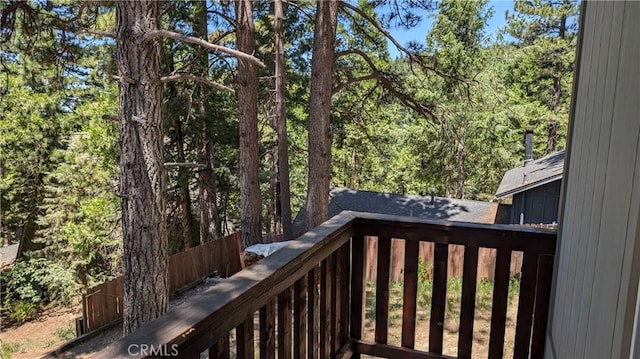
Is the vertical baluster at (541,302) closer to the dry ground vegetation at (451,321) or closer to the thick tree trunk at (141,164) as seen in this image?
the dry ground vegetation at (451,321)

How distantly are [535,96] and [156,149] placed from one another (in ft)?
50.7

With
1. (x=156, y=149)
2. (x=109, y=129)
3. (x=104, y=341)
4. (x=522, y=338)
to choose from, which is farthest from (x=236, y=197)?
(x=522, y=338)

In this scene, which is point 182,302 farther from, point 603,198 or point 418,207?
point 418,207

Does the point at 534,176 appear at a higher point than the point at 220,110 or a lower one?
lower

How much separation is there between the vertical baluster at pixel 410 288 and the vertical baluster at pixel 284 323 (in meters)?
0.82

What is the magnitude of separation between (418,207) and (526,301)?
10964 mm

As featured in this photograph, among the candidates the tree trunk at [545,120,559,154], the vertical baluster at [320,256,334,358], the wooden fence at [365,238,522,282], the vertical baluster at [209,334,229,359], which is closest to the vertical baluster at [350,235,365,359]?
the vertical baluster at [320,256,334,358]

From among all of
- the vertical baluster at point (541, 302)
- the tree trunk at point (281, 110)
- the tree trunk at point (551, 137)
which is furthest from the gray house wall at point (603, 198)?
the tree trunk at point (551, 137)

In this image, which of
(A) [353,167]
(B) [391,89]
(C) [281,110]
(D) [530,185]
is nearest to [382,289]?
(B) [391,89]

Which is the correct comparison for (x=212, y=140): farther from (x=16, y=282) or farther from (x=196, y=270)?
(x=16, y=282)

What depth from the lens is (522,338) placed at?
1.92 metres

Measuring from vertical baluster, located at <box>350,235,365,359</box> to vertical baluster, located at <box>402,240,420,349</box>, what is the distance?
0.72 ft

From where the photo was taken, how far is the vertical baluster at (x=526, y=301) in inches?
73.6

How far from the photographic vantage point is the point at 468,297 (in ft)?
6.50
